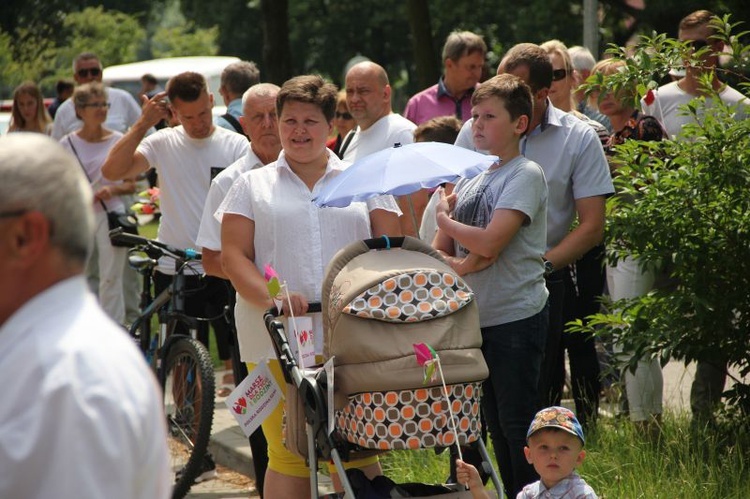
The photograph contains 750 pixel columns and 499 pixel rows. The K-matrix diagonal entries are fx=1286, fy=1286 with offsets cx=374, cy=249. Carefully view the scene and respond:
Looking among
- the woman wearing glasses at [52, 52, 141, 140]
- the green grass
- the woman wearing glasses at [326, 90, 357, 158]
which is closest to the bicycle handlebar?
the green grass

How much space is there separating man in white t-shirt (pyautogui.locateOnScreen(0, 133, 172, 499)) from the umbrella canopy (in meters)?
2.70

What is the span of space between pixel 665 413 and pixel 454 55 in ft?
10.7

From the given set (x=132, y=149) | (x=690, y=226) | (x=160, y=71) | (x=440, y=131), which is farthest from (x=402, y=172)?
(x=160, y=71)

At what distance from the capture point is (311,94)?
5578mm

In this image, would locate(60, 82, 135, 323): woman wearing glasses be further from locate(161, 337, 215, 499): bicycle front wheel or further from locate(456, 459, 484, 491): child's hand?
locate(456, 459, 484, 491): child's hand

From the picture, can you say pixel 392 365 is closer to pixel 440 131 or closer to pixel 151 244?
pixel 440 131

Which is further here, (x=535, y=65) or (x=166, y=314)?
(x=166, y=314)

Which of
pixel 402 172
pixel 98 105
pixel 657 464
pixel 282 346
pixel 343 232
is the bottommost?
pixel 657 464

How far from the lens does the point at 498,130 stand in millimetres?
5613

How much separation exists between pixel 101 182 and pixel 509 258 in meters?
6.36

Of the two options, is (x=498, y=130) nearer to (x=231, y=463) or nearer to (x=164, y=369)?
(x=164, y=369)

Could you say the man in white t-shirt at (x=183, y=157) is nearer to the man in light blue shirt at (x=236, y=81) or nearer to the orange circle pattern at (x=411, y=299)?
the man in light blue shirt at (x=236, y=81)

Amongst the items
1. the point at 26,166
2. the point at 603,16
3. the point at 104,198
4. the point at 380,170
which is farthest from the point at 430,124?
the point at 603,16

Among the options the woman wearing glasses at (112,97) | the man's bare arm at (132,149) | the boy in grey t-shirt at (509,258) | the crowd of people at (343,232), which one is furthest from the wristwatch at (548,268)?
the woman wearing glasses at (112,97)
